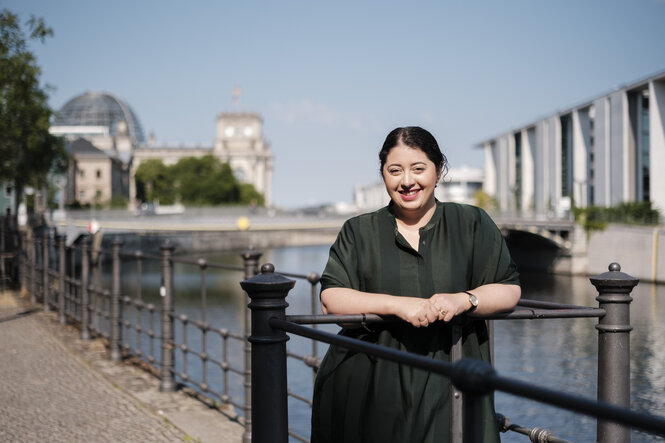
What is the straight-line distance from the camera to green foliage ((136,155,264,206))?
99062mm

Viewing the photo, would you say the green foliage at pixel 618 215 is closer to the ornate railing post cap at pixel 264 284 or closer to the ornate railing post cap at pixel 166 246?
the ornate railing post cap at pixel 166 246

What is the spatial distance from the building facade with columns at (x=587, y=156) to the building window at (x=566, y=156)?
75 mm

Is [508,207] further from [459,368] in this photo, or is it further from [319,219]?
[459,368]

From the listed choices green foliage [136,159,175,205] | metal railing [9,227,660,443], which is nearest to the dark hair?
metal railing [9,227,660,443]

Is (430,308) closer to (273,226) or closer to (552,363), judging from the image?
(552,363)

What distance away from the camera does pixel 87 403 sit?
6449 millimetres

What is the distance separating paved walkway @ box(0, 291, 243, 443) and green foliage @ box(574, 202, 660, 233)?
112ft

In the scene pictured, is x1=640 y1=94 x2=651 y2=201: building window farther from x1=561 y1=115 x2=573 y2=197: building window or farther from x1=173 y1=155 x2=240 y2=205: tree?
x1=173 y1=155 x2=240 y2=205: tree

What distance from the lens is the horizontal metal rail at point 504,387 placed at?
1222 mm

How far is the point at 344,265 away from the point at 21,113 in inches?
751

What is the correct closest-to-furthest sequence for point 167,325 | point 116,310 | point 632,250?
point 167,325
point 116,310
point 632,250

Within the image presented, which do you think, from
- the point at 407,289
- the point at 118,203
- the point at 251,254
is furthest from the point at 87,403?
the point at 118,203

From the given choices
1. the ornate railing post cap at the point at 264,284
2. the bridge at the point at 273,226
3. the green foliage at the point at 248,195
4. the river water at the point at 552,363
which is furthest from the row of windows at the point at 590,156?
the ornate railing post cap at the point at 264,284

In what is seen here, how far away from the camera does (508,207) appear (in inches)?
2867
